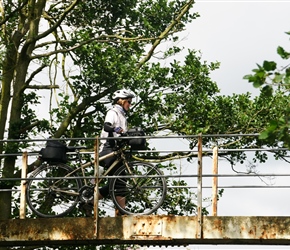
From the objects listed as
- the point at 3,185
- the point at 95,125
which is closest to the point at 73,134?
the point at 95,125

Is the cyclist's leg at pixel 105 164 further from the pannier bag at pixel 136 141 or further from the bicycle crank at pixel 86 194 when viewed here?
the pannier bag at pixel 136 141

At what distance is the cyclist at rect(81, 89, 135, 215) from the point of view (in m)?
16.8

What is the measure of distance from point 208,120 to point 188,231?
31.1 ft

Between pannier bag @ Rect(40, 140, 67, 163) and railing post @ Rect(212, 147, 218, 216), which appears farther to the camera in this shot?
pannier bag @ Rect(40, 140, 67, 163)

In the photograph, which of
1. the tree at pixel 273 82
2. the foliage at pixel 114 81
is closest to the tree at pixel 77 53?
the foliage at pixel 114 81

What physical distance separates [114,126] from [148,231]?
1.61m

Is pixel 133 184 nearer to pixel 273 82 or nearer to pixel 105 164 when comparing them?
pixel 105 164

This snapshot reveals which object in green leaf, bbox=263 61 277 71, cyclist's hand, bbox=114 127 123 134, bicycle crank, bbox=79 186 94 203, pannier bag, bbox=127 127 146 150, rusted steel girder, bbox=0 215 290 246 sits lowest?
rusted steel girder, bbox=0 215 290 246

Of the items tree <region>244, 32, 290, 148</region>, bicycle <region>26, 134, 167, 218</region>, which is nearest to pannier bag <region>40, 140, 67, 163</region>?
bicycle <region>26, 134, 167, 218</region>

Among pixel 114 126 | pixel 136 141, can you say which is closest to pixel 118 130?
pixel 114 126

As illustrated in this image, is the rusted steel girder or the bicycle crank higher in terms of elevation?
the bicycle crank

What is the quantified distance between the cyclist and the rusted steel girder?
666 mm

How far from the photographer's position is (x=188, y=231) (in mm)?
16141

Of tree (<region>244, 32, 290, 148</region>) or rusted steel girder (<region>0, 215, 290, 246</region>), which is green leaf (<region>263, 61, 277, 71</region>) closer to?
tree (<region>244, 32, 290, 148</region>)
